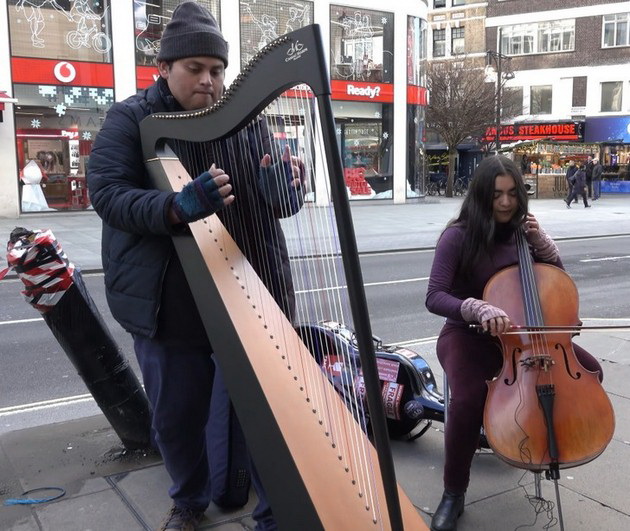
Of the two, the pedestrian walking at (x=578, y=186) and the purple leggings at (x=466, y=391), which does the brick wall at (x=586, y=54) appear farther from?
the purple leggings at (x=466, y=391)

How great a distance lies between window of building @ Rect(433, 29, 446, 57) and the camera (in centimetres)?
4116

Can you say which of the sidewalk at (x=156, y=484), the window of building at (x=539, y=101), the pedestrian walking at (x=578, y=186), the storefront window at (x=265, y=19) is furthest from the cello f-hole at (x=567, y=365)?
the window of building at (x=539, y=101)

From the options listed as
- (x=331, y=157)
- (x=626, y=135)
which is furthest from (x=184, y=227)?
(x=626, y=135)

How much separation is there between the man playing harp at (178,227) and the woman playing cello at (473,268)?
852mm

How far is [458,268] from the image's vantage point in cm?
312

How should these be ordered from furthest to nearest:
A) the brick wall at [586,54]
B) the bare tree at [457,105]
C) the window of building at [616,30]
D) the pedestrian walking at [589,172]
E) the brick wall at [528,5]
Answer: the brick wall at [528,5]
the brick wall at [586,54]
the window of building at [616,30]
the bare tree at [457,105]
the pedestrian walking at [589,172]

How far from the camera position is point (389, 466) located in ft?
4.52

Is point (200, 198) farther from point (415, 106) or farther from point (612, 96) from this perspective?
point (612, 96)

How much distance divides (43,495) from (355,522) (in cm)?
206

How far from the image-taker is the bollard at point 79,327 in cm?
311

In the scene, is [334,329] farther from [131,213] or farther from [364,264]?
[364,264]

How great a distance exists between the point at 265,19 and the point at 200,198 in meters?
19.8

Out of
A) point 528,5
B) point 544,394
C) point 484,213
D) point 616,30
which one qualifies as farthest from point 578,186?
point 544,394

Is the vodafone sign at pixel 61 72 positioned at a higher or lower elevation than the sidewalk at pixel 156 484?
higher
